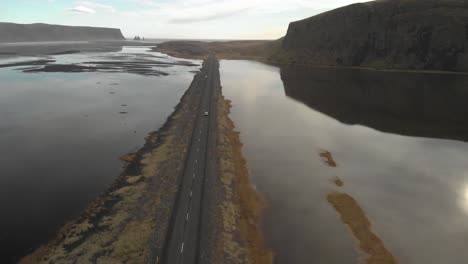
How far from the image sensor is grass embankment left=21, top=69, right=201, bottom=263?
26306mm

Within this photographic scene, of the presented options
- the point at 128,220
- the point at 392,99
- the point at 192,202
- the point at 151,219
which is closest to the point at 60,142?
the point at 128,220

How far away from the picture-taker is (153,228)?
96.9 ft

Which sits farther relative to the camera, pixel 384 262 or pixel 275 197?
pixel 275 197

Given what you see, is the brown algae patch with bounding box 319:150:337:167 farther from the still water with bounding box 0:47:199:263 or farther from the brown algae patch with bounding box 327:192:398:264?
the still water with bounding box 0:47:199:263

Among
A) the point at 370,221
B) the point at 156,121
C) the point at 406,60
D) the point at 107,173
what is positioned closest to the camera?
the point at 370,221

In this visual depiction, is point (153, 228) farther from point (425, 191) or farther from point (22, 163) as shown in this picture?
point (425, 191)

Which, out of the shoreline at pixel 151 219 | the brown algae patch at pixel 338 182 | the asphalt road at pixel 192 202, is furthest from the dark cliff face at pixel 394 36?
the shoreline at pixel 151 219

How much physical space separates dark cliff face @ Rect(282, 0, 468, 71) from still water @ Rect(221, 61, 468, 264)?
53683 mm

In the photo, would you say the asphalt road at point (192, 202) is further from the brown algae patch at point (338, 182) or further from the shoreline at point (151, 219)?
the brown algae patch at point (338, 182)

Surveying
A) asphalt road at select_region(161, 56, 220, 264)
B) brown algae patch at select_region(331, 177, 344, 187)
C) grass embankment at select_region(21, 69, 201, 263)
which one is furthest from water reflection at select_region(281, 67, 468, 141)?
grass embankment at select_region(21, 69, 201, 263)

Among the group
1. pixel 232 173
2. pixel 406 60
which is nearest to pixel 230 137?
pixel 232 173

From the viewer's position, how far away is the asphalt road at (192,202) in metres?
25.9

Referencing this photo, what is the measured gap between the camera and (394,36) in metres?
156

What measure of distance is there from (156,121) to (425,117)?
61.3 metres
